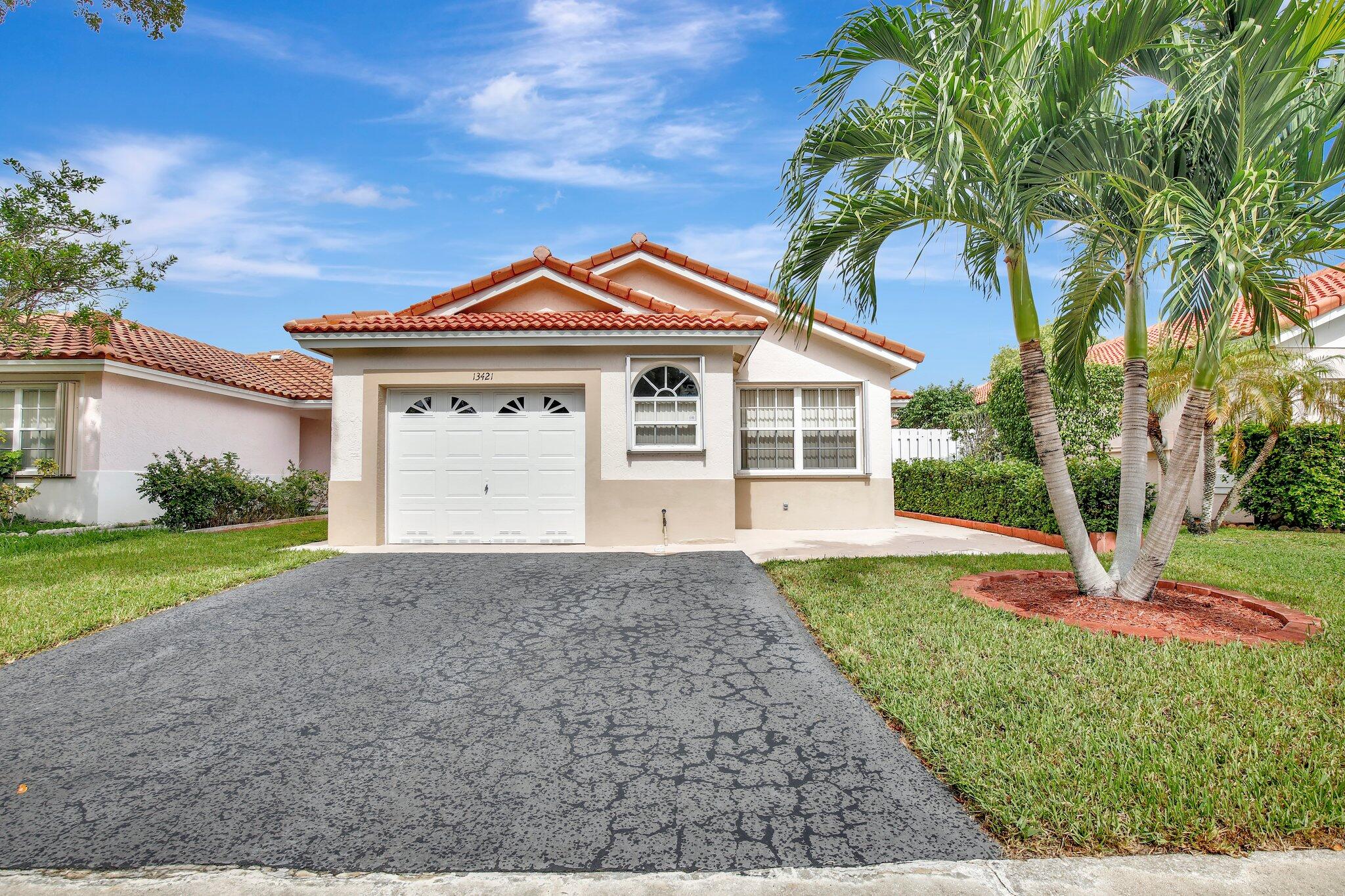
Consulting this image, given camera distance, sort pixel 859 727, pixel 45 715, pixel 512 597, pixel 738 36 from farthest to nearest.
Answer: pixel 738 36 < pixel 512 597 < pixel 45 715 < pixel 859 727

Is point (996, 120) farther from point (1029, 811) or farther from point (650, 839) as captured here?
point (650, 839)

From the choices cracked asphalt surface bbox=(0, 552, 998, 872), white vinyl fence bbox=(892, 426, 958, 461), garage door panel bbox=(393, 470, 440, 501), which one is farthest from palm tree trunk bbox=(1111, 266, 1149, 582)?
white vinyl fence bbox=(892, 426, 958, 461)

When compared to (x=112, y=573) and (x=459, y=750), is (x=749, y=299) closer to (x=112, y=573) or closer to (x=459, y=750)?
(x=112, y=573)

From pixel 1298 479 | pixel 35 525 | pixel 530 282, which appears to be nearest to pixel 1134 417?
pixel 1298 479

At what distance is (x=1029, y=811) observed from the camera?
267 centimetres

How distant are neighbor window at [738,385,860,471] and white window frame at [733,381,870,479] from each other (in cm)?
1

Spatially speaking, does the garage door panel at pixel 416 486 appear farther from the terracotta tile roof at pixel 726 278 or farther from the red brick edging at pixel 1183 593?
the red brick edging at pixel 1183 593

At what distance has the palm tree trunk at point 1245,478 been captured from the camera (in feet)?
39.1

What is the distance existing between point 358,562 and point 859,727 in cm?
721

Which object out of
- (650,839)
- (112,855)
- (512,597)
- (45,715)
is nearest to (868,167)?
Answer: (512,597)

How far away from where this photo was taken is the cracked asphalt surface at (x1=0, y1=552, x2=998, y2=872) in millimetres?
2615

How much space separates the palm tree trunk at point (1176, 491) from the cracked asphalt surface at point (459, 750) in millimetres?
3153

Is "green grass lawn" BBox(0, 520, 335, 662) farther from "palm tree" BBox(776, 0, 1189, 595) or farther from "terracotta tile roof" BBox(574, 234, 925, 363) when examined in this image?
"terracotta tile roof" BBox(574, 234, 925, 363)

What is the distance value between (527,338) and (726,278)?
5.43m
